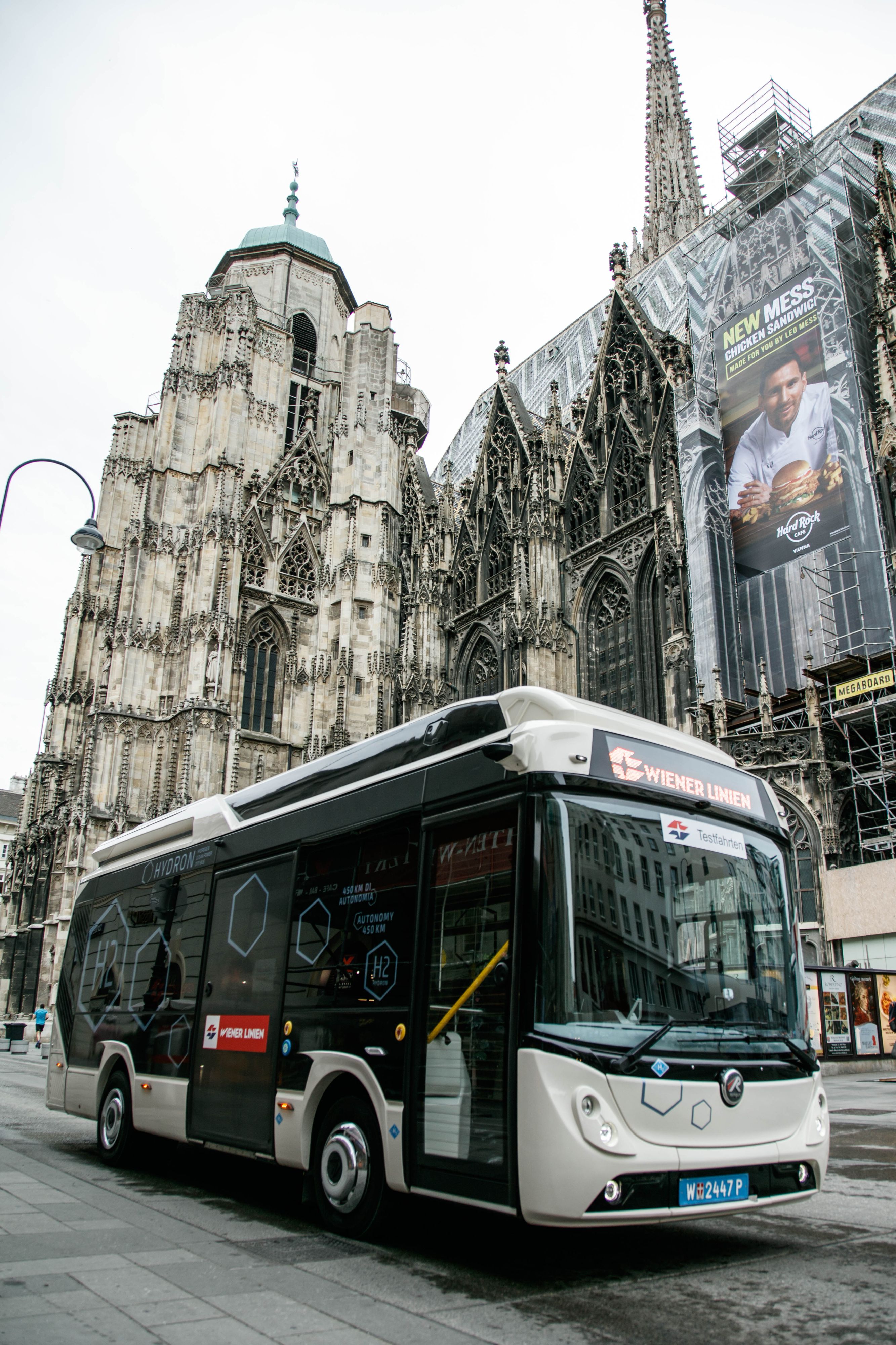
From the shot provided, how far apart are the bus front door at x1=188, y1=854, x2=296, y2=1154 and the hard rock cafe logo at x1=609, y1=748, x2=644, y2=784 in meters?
2.60

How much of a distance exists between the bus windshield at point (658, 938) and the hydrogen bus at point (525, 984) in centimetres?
1

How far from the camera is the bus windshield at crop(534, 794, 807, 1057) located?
14.2 ft

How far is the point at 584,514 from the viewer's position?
29.1 m

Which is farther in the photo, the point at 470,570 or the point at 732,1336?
the point at 470,570

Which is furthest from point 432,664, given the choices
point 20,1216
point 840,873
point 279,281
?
point 20,1216

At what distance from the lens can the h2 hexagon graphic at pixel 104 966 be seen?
8672 mm

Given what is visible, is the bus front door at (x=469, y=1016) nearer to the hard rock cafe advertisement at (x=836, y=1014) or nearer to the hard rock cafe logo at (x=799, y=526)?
the hard rock cafe advertisement at (x=836, y=1014)

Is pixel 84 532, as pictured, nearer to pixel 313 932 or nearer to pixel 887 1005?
pixel 313 932

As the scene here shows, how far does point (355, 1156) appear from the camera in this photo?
5.27 metres

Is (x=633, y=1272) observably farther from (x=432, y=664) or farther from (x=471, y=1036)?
(x=432, y=664)

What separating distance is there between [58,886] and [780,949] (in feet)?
98.2

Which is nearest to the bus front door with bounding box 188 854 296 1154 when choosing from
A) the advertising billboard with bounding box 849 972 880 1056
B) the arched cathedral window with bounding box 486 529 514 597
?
the advertising billboard with bounding box 849 972 880 1056

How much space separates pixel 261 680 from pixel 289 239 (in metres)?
23.0

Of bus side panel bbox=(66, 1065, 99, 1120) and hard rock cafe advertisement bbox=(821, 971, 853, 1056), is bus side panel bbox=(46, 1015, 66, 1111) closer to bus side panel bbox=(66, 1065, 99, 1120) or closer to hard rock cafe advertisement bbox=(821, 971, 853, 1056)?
bus side panel bbox=(66, 1065, 99, 1120)
